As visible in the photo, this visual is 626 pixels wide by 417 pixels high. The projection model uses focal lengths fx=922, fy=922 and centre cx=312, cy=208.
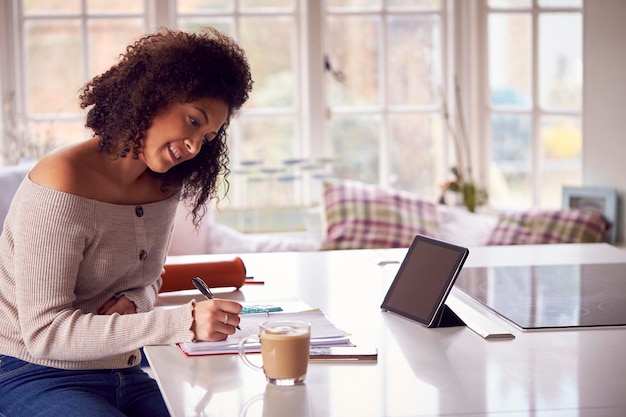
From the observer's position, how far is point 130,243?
1854 millimetres

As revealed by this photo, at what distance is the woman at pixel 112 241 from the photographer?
1.65m

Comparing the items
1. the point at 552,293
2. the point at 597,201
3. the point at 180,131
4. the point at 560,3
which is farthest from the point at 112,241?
the point at 560,3

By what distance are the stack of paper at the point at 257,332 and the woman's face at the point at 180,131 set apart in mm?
352

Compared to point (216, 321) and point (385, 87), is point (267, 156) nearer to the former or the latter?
point (385, 87)

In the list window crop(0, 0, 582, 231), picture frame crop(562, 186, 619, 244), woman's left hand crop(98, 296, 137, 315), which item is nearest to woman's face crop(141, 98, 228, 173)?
woman's left hand crop(98, 296, 137, 315)

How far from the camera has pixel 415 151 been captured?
4.89 meters

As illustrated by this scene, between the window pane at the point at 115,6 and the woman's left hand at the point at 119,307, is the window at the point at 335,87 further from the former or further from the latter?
the woman's left hand at the point at 119,307

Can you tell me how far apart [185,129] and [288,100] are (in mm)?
3033

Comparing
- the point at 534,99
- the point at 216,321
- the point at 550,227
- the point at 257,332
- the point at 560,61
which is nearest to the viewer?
the point at 216,321

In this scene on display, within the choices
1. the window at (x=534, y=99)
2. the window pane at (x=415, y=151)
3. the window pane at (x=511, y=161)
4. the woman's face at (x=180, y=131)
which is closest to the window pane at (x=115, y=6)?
the window pane at (x=415, y=151)

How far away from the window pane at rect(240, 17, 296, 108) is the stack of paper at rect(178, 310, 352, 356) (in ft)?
9.77

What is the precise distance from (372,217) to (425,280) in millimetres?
2334

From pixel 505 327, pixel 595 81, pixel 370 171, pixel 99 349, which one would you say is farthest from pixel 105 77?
pixel 370 171

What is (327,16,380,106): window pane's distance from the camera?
187 inches
